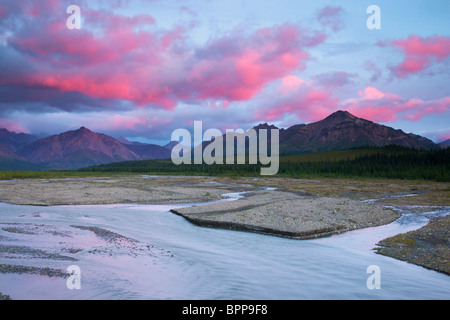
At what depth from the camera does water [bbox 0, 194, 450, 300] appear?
14391 mm

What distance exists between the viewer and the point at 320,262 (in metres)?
18.9

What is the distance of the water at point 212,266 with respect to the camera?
14.4 metres

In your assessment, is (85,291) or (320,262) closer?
(85,291)

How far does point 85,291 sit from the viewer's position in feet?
45.8

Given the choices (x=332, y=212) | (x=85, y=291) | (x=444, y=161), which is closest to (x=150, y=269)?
A: (x=85, y=291)

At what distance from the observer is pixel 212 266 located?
18.5 meters
